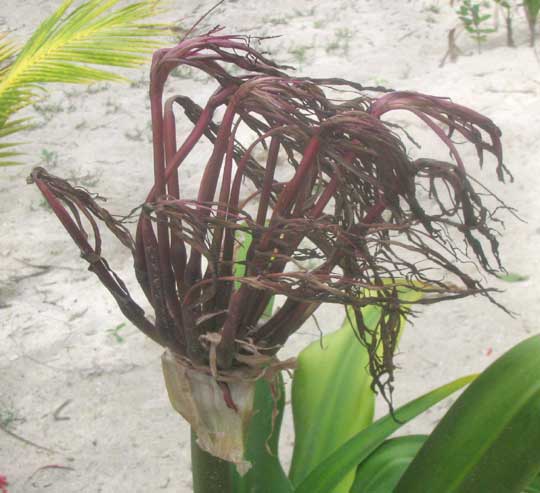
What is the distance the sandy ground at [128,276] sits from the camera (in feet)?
5.20

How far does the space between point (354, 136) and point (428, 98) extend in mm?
63

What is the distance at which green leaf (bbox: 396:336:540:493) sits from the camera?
2.00 feet

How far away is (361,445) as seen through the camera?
77 cm

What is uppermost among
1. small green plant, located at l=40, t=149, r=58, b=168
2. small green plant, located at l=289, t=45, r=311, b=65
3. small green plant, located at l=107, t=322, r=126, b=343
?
small green plant, located at l=289, t=45, r=311, b=65

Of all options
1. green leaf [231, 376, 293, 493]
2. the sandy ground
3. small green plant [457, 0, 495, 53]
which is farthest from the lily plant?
small green plant [457, 0, 495, 53]

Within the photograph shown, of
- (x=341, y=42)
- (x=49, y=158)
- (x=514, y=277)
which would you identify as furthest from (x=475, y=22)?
(x=49, y=158)

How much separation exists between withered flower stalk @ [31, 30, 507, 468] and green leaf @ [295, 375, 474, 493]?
0.20 meters

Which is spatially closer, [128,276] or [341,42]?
[128,276]

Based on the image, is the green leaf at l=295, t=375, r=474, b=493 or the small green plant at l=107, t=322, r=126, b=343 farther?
the small green plant at l=107, t=322, r=126, b=343

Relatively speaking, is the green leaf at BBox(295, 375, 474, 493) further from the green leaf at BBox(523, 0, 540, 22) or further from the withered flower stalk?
the green leaf at BBox(523, 0, 540, 22)

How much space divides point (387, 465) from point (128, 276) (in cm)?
134

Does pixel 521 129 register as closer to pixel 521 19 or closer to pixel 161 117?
pixel 521 19

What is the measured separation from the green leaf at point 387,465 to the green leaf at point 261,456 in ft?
0.40

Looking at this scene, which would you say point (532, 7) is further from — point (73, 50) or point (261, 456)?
point (261, 456)
